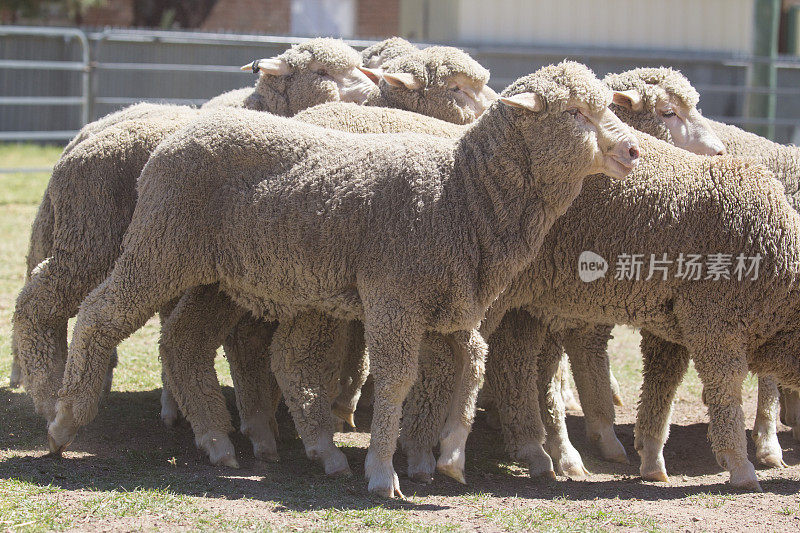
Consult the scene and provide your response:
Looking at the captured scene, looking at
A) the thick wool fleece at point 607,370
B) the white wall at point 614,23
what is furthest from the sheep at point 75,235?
the white wall at point 614,23

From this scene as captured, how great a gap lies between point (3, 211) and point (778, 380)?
31.9ft

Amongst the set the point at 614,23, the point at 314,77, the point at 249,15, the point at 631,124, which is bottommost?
the point at 631,124

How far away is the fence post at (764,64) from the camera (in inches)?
589

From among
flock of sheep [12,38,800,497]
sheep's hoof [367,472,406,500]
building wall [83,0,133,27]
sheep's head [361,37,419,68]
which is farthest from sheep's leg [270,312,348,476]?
building wall [83,0,133,27]

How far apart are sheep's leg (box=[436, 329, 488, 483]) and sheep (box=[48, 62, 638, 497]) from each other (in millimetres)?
22

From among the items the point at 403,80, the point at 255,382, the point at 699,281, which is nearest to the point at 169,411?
the point at 255,382

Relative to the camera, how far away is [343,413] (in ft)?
21.9

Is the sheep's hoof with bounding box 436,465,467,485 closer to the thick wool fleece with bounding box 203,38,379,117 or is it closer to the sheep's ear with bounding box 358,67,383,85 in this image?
the thick wool fleece with bounding box 203,38,379,117

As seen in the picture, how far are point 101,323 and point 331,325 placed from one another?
1.26 meters

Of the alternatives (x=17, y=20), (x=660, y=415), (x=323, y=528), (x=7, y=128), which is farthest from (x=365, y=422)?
(x=17, y=20)

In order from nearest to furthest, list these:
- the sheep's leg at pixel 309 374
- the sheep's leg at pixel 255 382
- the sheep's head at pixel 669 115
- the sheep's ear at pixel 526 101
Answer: the sheep's ear at pixel 526 101 → the sheep's leg at pixel 309 374 → the sheep's leg at pixel 255 382 → the sheep's head at pixel 669 115

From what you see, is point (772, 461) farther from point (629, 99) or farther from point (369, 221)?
point (369, 221)

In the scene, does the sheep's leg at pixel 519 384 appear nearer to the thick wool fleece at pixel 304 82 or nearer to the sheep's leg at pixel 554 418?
the sheep's leg at pixel 554 418

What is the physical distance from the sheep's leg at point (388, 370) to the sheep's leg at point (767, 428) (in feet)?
8.76
